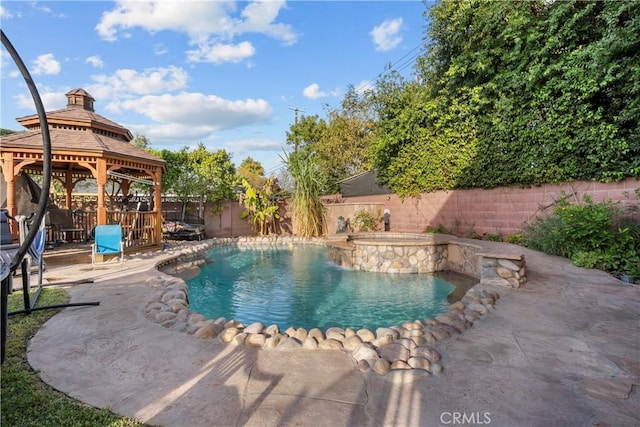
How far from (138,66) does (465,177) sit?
12.5 meters

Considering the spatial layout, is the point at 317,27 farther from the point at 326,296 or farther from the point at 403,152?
the point at 326,296

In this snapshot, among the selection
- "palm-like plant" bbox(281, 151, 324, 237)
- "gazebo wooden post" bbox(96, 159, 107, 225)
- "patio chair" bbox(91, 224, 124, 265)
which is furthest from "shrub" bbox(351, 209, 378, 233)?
"gazebo wooden post" bbox(96, 159, 107, 225)

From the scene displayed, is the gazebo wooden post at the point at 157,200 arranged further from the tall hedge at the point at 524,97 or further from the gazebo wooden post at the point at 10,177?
the tall hedge at the point at 524,97

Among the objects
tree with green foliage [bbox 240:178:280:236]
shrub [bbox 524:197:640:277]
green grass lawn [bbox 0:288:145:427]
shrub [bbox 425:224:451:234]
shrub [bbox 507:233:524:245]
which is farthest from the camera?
tree with green foliage [bbox 240:178:280:236]

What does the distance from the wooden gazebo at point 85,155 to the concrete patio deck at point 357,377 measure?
232 inches

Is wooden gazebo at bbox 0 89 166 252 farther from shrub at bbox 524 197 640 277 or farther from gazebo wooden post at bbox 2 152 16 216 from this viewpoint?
shrub at bbox 524 197 640 277

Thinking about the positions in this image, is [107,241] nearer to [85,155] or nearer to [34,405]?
[85,155]

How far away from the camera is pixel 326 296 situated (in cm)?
619

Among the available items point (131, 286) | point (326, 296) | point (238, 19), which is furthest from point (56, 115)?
point (326, 296)

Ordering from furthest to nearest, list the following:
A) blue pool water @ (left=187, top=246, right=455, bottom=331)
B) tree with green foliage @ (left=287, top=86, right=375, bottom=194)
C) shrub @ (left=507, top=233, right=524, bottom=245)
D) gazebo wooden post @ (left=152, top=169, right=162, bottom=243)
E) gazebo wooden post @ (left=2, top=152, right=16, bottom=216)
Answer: tree with green foliage @ (left=287, top=86, right=375, bottom=194)
gazebo wooden post @ (left=152, top=169, right=162, bottom=243)
shrub @ (left=507, top=233, right=524, bottom=245)
gazebo wooden post @ (left=2, top=152, right=16, bottom=216)
blue pool water @ (left=187, top=246, right=455, bottom=331)

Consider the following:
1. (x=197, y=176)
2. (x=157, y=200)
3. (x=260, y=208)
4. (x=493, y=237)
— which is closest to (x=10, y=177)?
(x=157, y=200)

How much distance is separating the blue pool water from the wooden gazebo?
2650 millimetres

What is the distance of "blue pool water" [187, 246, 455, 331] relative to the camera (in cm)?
499

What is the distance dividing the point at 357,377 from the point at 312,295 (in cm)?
389
